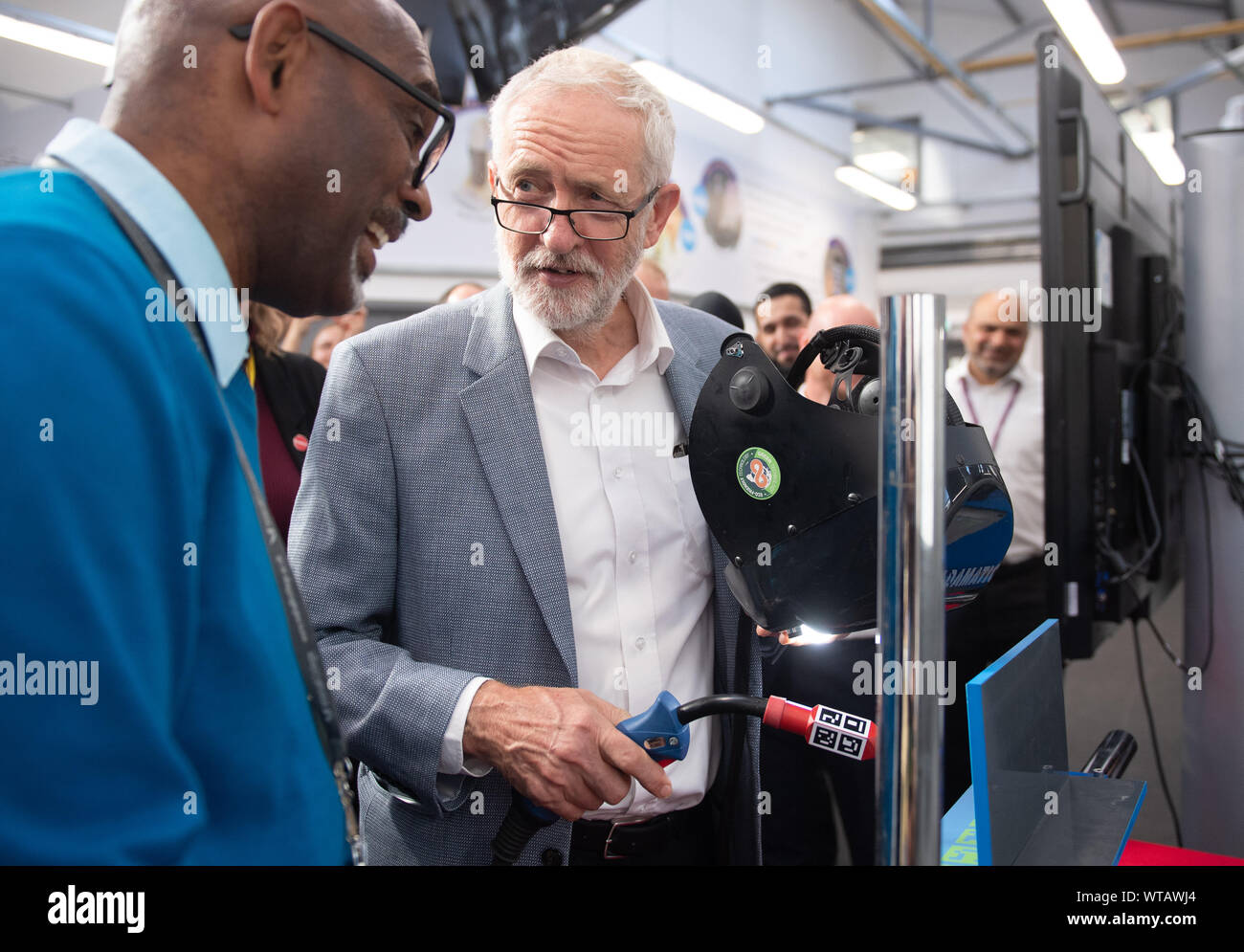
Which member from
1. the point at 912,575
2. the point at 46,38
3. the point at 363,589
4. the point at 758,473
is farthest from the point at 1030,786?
the point at 46,38

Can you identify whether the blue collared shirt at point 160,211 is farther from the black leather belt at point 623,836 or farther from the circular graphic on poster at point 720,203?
the circular graphic on poster at point 720,203

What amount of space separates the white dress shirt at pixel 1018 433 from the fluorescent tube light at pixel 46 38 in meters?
4.08

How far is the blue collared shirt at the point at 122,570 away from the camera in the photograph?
543mm

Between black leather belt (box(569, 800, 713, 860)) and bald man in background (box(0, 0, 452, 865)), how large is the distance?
26.5 inches

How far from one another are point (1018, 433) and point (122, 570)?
4000 millimetres

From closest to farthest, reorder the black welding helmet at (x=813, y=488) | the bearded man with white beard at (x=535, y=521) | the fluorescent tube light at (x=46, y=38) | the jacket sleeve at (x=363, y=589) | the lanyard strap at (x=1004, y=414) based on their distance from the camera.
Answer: the black welding helmet at (x=813, y=488) < the jacket sleeve at (x=363, y=589) < the bearded man with white beard at (x=535, y=521) < the lanyard strap at (x=1004, y=414) < the fluorescent tube light at (x=46, y=38)

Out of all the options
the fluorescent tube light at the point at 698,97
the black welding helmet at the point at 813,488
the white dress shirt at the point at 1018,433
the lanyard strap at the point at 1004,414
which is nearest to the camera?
the black welding helmet at the point at 813,488

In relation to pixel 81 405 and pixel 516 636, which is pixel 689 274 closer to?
pixel 516 636

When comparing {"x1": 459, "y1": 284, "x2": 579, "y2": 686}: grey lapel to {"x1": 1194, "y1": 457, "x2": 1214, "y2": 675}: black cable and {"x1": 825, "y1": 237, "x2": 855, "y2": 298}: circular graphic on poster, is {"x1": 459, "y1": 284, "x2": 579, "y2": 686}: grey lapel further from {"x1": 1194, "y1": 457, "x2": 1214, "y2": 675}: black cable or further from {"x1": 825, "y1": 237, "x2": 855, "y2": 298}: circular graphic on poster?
{"x1": 825, "y1": 237, "x2": 855, "y2": 298}: circular graphic on poster

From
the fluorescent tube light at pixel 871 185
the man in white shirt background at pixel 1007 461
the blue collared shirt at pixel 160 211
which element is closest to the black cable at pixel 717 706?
the blue collared shirt at pixel 160 211

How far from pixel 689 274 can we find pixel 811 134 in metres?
3.83

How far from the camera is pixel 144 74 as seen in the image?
0.72 meters

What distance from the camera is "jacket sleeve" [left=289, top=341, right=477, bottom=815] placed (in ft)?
3.78
